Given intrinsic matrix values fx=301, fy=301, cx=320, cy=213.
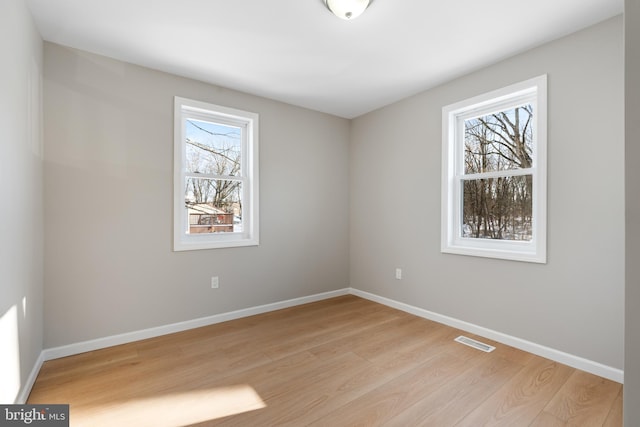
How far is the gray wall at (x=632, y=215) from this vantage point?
0.75 meters

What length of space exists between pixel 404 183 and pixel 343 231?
3.76ft

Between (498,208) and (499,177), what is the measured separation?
291mm

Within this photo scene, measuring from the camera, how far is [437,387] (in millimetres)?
2008

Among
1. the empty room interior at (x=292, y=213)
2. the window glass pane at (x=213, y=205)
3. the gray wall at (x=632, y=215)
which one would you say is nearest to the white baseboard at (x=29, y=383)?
the empty room interior at (x=292, y=213)

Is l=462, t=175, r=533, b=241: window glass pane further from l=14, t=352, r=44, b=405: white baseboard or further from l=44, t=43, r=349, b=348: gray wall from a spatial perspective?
l=14, t=352, r=44, b=405: white baseboard

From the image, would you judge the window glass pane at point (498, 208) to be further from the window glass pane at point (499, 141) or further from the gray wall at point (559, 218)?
the gray wall at point (559, 218)

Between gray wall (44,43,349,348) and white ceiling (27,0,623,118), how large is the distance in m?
0.27

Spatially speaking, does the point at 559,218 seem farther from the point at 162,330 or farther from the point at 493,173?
the point at 162,330

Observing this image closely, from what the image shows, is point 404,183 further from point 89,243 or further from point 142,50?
point 89,243

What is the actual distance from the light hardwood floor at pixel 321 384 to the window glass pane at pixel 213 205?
108 centimetres

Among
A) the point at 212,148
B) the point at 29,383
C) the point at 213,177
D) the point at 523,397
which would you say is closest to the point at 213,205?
the point at 213,177

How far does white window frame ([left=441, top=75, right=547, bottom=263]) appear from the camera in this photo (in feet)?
7.91

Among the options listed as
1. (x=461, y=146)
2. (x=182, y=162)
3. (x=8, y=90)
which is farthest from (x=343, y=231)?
(x=8, y=90)

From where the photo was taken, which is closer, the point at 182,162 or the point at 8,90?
the point at 8,90
